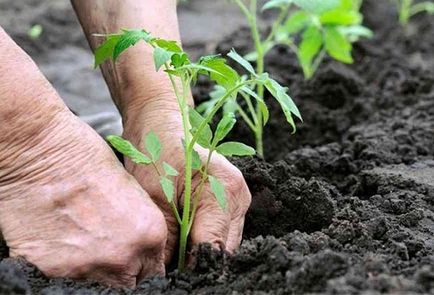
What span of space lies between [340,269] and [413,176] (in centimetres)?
90

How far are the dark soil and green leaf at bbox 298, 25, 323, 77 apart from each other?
82 mm

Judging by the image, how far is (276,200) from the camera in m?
2.00

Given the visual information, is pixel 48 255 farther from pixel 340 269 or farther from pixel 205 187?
pixel 340 269

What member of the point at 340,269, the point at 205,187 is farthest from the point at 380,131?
the point at 340,269

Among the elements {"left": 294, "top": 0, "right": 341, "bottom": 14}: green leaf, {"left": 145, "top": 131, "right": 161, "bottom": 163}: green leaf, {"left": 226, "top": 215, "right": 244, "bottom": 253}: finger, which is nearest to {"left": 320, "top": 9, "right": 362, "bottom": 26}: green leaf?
{"left": 294, "top": 0, "right": 341, "bottom": 14}: green leaf

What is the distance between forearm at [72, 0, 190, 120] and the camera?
83.0 inches

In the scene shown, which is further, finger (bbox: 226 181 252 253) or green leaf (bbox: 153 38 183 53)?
finger (bbox: 226 181 252 253)

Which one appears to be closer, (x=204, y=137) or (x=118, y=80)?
(x=204, y=137)

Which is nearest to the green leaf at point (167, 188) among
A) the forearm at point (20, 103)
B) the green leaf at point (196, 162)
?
the green leaf at point (196, 162)

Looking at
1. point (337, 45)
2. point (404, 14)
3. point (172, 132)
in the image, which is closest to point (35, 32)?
point (337, 45)

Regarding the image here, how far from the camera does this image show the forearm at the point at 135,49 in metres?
2.11

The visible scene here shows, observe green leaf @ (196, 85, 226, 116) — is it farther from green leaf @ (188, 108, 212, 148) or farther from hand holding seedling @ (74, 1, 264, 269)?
green leaf @ (188, 108, 212, 148)

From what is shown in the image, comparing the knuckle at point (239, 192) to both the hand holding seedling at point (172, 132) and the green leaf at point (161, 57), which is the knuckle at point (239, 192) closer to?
the hand holding seedling at point (172, 132)

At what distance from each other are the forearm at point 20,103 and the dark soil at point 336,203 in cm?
27
